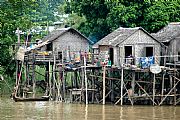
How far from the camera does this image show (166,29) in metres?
38.9

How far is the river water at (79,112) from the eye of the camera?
98.6 ft

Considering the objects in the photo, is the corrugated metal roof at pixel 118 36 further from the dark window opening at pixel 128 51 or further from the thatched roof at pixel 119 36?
the dark window opening at pixel 128 51

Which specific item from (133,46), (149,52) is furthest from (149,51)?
(133,46)

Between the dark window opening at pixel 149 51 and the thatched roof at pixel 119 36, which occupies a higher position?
the thatched roof at pixel 119 36

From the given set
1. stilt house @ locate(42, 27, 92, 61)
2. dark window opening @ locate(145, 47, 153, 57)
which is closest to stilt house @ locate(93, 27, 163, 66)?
dark window opening @ locate(145, 47, 153, 57)

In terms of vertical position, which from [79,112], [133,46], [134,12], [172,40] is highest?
[134,12]

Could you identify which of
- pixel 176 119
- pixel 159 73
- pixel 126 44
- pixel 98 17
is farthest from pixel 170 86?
pixel 98 17

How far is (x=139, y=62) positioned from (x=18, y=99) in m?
7.67

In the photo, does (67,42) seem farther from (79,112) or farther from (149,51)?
(79,112)

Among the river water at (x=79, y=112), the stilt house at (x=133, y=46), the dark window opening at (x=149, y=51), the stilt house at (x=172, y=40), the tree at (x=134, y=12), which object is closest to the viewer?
the river water at (x=79, y=112)

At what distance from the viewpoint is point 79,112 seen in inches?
1267

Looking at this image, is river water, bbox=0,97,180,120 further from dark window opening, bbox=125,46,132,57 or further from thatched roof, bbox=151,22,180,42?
thatched roof, bbox=151,22,180,42

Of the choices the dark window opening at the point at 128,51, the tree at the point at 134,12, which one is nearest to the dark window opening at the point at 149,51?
the dark window opening at the point at 128,51

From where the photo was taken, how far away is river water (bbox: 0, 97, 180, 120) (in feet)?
98.6
